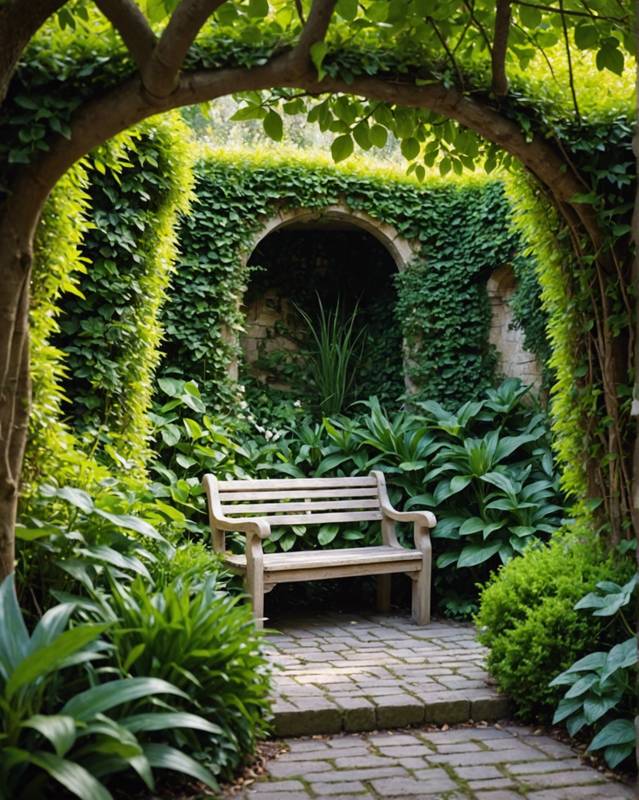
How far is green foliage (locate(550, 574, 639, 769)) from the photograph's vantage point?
134 inches

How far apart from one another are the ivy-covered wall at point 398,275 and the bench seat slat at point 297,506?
4.09 feet

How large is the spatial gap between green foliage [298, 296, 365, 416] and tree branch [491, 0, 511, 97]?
12.9 feet

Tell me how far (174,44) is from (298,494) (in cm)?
363

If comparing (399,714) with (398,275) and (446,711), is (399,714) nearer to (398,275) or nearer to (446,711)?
(446,711)

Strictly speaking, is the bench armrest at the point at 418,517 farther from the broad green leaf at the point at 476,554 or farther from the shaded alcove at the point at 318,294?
the shaded alcove at the point at 318,294

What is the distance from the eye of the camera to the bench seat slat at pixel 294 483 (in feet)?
19.6

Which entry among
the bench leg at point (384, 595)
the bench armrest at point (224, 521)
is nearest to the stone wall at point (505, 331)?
the bench leg at point (384, 595)

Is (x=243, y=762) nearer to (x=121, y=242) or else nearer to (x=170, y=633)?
(x=170, y=633)

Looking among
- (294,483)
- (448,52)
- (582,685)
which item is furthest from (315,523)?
(448,52)

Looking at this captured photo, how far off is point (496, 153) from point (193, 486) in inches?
117

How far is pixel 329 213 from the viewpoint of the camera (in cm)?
784

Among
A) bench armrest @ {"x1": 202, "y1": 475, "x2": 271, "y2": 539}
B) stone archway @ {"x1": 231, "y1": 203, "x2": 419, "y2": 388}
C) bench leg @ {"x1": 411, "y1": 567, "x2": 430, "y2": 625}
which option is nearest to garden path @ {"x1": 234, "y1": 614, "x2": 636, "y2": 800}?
bench leg @ {"x1": 411, "y1": 567, "x2": 430, "y2": 625}

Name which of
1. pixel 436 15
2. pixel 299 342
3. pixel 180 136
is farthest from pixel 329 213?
pixel 436 15

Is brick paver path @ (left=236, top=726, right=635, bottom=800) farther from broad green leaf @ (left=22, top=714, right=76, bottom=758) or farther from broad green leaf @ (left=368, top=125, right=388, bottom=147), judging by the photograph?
broad green leaf @ (left=368, top=125, right=388, bottom=147)
